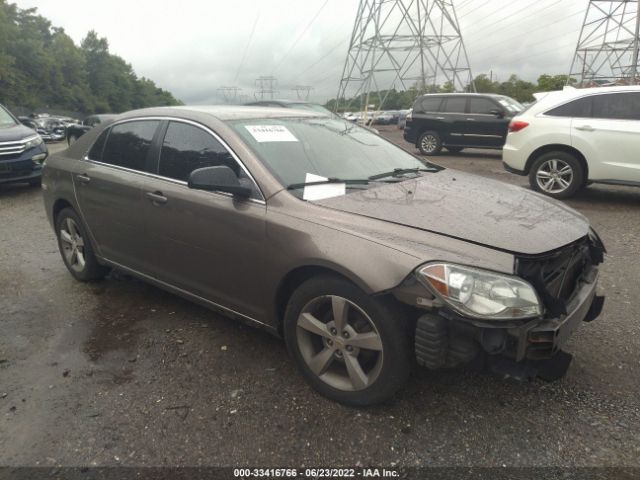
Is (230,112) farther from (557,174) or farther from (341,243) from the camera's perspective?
(557,174)

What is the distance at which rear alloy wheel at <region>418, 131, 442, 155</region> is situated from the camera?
44.3 feet

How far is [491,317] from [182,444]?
1557 mm

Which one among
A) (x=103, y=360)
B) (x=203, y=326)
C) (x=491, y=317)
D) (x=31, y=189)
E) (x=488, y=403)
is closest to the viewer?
(x=491, y=317)

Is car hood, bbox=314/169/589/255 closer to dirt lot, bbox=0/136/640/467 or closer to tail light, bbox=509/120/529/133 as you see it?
dirt lot, bbox=0/136/640/467

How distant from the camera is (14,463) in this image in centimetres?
→ 215

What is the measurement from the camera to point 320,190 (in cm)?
270

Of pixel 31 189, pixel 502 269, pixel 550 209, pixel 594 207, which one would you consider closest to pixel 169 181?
pixel 502 269

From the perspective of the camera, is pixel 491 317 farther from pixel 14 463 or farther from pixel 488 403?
pixel 14 463

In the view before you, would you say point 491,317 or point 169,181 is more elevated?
point 169,181

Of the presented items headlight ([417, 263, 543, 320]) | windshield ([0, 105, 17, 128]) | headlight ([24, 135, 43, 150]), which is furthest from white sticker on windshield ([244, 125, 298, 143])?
windshield ([0, 105, 17, 128])

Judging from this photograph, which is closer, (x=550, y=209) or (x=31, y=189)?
(x=550, y=209)

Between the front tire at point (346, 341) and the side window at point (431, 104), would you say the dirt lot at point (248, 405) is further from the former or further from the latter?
the side window at point (431, 104)

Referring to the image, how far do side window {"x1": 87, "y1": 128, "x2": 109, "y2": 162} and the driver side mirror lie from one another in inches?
66.3

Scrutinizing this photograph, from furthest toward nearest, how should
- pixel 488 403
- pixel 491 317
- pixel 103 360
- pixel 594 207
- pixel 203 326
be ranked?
pixel 594 207 → pixel 203 326 → pixel 103 360 → pixel 488 403 → pixel 491 317
